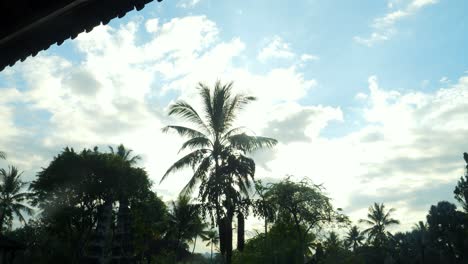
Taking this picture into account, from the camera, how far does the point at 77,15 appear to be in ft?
10.9

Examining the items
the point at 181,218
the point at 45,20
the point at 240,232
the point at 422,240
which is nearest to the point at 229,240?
the point at 240,232

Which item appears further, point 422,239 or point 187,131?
point 422,239

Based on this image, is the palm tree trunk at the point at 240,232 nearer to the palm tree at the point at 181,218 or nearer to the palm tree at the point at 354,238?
the palm tree at the point at 181,218

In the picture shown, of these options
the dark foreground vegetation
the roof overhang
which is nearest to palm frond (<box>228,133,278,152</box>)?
the dark foreground vegetation

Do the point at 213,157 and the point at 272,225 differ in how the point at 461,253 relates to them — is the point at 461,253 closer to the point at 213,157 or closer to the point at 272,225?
the point at 272,225

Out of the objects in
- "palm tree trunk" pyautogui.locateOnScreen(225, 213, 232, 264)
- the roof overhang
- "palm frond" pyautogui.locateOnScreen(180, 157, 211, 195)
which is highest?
"palm frond" pyautogui.locateOnScreen(180, 157, 211, 195)

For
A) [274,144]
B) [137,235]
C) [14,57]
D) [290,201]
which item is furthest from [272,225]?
[14,57]

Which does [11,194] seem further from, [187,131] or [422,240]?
[422,240]

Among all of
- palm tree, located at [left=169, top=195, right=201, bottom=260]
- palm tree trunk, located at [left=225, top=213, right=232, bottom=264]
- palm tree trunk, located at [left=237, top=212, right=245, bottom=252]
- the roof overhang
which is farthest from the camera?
palm tree, located at [left=169, top=195, right=201, bottom=260]

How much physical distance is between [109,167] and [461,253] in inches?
1935

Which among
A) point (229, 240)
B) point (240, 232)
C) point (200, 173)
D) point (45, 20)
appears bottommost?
point (229, 240)

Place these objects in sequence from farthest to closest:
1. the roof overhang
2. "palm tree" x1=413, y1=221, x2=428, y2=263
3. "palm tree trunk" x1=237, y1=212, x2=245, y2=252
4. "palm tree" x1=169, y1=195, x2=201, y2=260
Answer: "palm tree" x1=413, y1=221, x2=428, y2=263, "palm tree" x1=169, y1=195, x2=201, y2=260, "palm tree trunk" x1=237, y1=212, x2=245, y2=252, the roof overhang

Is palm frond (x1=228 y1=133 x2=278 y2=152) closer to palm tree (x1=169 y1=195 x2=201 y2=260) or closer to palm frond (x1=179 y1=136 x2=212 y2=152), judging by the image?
palm frond (x1=179 y1=136 x2=212 y2=152)

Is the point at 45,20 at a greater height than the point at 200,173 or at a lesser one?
lesser
